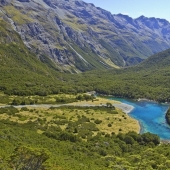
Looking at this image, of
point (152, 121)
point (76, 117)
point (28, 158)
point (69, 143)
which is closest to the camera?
point (28, 158)

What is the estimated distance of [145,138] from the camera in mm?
113625

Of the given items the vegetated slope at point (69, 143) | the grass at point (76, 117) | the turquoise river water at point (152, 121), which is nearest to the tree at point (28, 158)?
the vegetated slope at point (69, 143)

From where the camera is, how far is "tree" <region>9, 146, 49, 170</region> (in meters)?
42.9

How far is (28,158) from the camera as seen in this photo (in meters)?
43.0

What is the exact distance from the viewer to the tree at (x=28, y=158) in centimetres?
4288

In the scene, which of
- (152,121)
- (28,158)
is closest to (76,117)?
(152,121)

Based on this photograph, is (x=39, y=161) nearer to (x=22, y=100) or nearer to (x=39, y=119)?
(x=39, y=119)

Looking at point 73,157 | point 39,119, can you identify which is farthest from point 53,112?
point 73,157

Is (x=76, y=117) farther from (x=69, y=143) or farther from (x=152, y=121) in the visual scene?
(x=69, y=143)

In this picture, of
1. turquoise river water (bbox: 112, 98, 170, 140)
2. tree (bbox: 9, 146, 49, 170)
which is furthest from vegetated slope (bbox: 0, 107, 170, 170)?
turquoise river water (bbox: 112, 98, 170, 140)

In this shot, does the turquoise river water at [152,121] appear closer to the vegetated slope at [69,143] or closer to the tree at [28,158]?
the vegetated slope at [69,143]

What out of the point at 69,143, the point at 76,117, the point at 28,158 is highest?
the point at 28,158

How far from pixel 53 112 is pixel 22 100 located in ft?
103

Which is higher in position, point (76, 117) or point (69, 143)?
point (69, 143)
